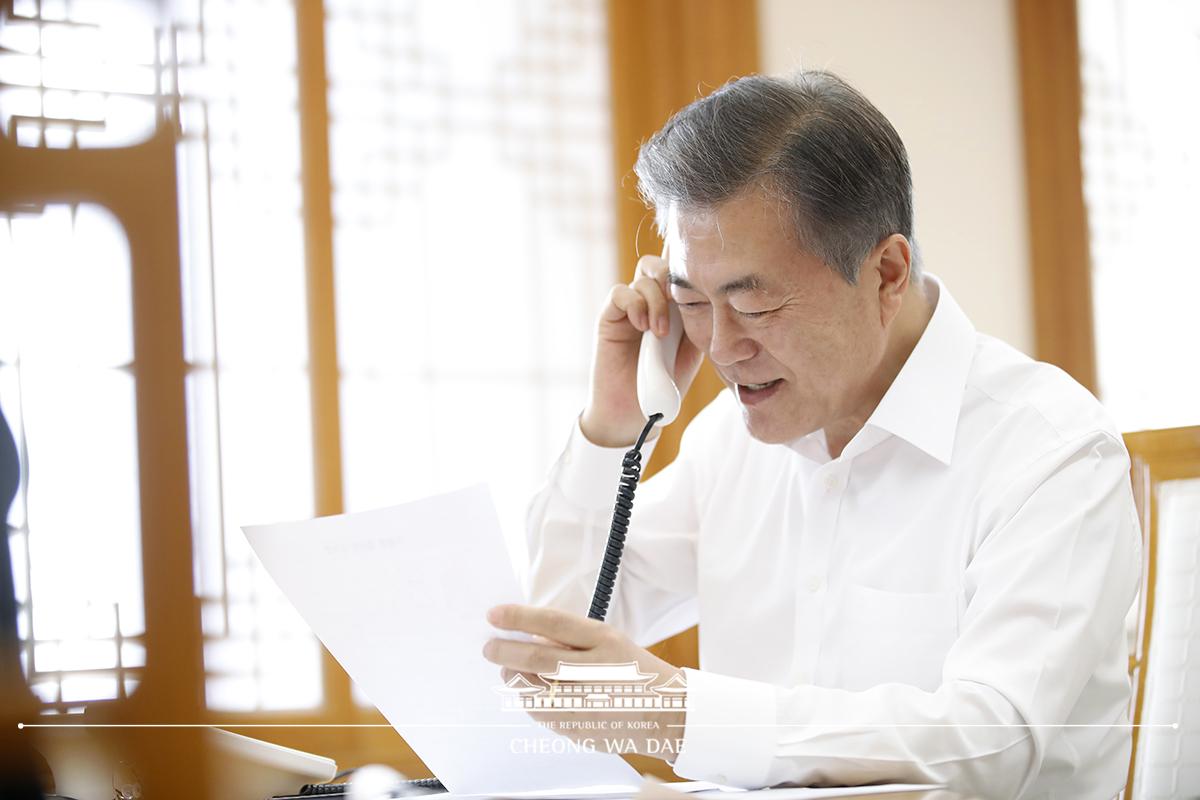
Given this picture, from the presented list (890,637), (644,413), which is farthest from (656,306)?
(890,637)

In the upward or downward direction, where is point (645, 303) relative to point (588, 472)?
upward

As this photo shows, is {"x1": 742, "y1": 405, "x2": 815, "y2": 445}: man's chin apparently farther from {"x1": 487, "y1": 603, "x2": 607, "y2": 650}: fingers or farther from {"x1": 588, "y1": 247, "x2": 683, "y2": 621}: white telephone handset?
{"x1": 487, "y1": 603, "x2": 607, "y2": 650}: fingers

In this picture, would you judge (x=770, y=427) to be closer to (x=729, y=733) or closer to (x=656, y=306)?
(x=656, y=306)

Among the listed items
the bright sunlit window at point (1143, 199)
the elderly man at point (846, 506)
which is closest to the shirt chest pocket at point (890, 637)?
the elderly man at point (846, 506)

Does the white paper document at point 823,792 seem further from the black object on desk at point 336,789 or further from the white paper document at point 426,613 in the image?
the black object on desk at point 336,789

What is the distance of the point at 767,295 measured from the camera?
1186mm

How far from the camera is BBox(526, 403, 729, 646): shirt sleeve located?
1422 mm

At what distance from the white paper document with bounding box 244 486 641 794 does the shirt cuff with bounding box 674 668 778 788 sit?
96 mm

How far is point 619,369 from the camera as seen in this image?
4.67ft

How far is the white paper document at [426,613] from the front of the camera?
3.12 feet

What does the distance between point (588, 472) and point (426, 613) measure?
47 cm

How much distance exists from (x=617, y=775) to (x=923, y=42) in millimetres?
2582

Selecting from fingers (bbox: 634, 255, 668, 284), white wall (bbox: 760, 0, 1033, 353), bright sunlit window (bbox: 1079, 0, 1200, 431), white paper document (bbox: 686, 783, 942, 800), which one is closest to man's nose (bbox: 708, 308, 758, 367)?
fingers (bbox: 634, 255, 668, 284)

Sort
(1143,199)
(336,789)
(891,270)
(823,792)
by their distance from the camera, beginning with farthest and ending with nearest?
(1143,199) < (891,270) < (336,789) < (823,792)
